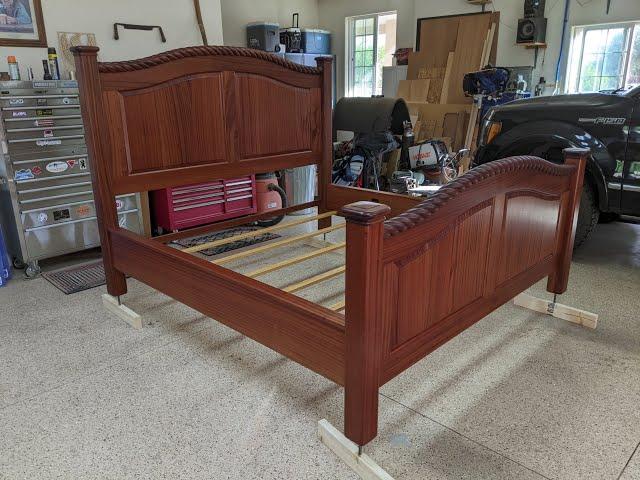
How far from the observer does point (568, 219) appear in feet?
8.34

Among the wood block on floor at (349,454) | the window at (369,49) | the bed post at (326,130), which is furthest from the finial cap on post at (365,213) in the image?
the window at (369,49)

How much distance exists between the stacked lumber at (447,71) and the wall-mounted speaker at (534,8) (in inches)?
17.3

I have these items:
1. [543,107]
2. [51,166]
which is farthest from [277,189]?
[543,107]

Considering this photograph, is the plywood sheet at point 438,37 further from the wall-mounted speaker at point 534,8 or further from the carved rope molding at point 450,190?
the carved rope molding at point 450,190

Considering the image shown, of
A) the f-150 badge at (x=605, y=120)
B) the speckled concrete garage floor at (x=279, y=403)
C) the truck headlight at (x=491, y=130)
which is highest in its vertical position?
the f-150 badge at (x=605, y=120)

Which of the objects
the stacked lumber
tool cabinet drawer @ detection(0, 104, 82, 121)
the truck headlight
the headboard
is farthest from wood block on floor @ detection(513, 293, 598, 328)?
the stacked lumber

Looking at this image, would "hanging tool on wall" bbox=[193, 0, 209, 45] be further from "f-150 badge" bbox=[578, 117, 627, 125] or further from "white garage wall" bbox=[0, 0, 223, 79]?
"f-150 badge" bbox=[578, 117, 627, 125]

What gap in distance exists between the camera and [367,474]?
1.60m

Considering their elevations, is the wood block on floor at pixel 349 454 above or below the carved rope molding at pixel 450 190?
below

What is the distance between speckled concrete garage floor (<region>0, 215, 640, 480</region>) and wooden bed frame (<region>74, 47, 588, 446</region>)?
0.98 feet

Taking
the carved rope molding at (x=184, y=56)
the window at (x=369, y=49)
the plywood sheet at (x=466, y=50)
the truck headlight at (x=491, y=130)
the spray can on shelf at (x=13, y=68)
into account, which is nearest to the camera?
the carved rope molding at (x=184, y=56)

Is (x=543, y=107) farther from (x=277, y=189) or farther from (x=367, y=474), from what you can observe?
(x=367, y=474)

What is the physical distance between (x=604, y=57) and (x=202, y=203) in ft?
16.9

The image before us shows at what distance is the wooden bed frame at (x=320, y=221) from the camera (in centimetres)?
152
